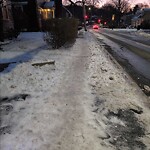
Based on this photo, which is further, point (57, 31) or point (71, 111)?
point (57, 31)

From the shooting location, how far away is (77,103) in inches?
224

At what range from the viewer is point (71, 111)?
17.2 ft

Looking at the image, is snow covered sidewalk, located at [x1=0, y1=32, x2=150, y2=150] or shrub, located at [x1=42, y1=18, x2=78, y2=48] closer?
snow covered sidewalk, located at [x1=0, y1=32, x2=150, y2=150]

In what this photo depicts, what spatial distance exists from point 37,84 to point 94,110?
87.3 inches

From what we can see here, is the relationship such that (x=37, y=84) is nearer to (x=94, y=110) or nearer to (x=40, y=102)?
(x=40, y=102)

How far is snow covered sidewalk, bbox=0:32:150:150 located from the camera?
412 cm

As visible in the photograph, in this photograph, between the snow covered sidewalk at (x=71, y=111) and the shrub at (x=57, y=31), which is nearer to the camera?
the snow covered sidewalk at (x=71, y=111)

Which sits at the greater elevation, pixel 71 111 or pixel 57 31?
pixel 57 31

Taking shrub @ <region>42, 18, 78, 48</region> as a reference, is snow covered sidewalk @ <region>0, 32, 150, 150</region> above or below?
below

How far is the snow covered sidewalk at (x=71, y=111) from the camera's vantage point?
4117 millimetres

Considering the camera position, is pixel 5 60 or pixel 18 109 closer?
pixel 18 109

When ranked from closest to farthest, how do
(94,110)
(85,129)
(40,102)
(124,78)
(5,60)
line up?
1. (85,129)
2. (94,110)
3. (40,102)
4. (124,78)
5. (5,60)

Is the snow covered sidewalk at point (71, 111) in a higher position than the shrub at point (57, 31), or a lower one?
lower

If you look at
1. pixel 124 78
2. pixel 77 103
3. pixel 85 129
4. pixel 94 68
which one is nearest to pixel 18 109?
pixel 77 103
